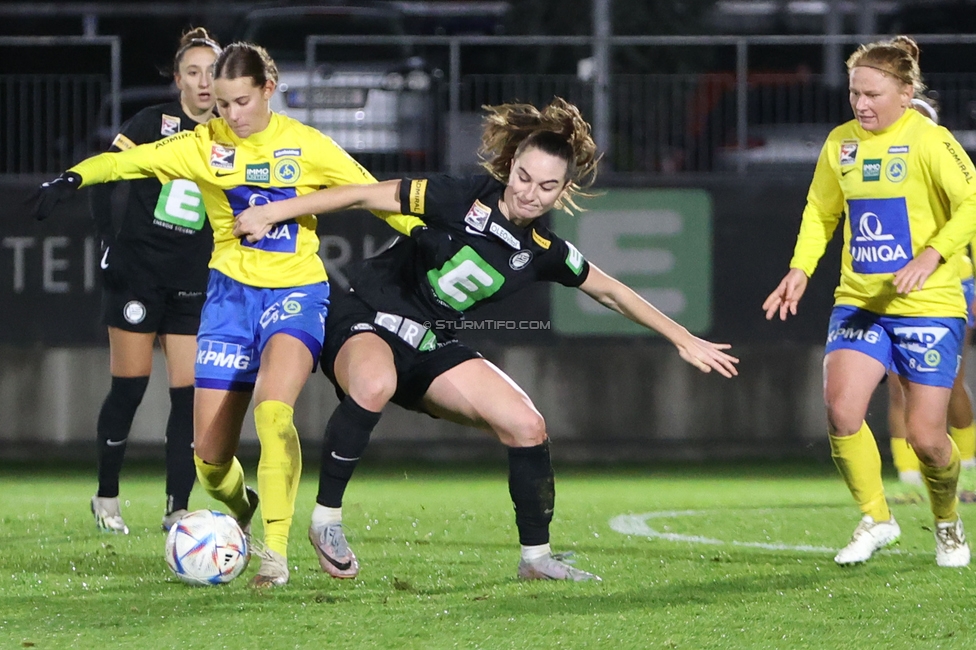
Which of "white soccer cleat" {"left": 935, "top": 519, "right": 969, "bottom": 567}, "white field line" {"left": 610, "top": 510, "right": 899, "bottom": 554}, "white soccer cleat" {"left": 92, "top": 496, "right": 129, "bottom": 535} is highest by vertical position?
"white soccer cleat" {"left": 935, "top": 519, "right": 969, "bottom": 567}

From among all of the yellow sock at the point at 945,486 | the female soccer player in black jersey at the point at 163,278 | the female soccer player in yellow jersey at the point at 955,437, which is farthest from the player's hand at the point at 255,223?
the female soccer player in yellow jersey at the point at 955,437

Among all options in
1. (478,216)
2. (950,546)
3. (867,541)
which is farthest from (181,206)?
(950,546)

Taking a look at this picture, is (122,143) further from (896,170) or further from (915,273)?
(915,273)

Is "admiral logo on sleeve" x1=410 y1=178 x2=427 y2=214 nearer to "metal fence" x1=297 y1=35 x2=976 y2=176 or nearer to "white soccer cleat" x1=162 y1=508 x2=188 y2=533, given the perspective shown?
"white soccer cleat" x1=162 y1=508 x2=188 y2=533

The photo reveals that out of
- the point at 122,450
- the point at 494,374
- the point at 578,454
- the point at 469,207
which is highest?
the point at 469,207

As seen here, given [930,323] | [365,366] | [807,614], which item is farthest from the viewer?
[930,323]

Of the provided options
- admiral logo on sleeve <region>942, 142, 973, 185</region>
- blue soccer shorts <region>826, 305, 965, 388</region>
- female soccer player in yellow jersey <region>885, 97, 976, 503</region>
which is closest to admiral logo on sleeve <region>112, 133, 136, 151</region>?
blue soccer shorts <region>826, 305, 965, 388</region>

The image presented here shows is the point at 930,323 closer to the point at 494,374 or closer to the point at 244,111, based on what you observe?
the point at 494,374

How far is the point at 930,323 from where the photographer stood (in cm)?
638

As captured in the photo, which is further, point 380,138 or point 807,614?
point 380,138

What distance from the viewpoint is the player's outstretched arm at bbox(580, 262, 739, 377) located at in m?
5.88

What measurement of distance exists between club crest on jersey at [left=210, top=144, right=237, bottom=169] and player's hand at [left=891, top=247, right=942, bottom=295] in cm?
255

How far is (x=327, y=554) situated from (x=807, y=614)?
1.74 metres

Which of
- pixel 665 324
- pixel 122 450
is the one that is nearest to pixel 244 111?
pixel 665 324
